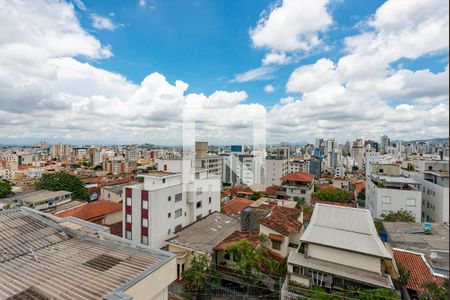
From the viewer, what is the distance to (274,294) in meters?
6.48

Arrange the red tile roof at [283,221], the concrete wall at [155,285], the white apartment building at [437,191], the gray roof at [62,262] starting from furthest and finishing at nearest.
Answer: the red tile roof at [283,221]
the concrete wall at [155,285]
the gray roof at [62,262]
the white apartment building at [437,191]

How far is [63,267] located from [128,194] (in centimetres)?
731

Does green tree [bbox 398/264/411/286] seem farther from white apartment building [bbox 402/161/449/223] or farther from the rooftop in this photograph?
the rooftop

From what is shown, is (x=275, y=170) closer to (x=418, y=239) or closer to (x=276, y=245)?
(x=418, y=239)

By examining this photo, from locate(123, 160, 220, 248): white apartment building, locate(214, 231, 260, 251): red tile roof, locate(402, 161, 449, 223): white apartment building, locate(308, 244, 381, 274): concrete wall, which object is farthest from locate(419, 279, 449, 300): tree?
locate(123, 160, 220, 248): white apartment building

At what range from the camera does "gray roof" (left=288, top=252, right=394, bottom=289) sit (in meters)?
5.17

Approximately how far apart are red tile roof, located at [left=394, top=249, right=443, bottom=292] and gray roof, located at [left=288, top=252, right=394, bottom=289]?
0.74m

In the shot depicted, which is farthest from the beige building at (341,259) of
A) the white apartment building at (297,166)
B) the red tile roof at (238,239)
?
the white apartment building at (297,166)

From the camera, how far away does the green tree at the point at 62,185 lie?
→ 19750 millimetres

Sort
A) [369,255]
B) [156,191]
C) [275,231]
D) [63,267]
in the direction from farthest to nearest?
[156,191] < [275,231] < [369,255] < [63,267]

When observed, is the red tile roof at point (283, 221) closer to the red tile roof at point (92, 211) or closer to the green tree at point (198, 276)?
the green tree at point (198, 276)

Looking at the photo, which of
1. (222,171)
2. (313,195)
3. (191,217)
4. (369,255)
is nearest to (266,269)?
(369,255)

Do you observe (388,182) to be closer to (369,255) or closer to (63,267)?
(369,255)

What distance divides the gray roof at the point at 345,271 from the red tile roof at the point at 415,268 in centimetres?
74
